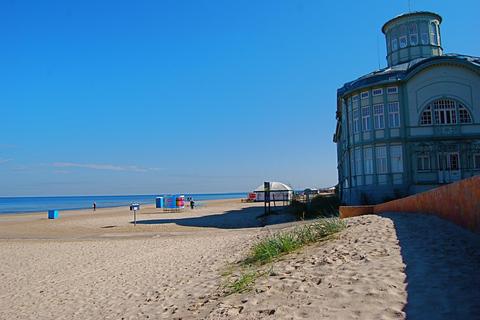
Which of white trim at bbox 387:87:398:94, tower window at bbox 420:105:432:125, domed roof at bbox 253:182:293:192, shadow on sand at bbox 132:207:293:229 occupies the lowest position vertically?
shadow on sand at bbox 132:207:293:229

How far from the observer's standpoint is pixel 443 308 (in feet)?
13.0

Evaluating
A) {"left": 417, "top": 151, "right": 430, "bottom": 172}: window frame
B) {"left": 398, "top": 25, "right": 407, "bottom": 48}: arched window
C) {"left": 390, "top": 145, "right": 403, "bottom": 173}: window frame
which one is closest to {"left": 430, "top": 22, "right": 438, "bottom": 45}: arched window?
{"left": 398, "top": 25, "right": 407, "bottom": 48}: arched window

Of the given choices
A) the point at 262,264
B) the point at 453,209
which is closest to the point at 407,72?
the point at 453,209

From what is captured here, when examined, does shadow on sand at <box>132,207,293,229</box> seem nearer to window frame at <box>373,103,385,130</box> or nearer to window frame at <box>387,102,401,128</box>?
window frame at <box>373,103,385,130</box>

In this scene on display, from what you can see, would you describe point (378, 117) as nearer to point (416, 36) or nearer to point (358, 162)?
point (358, 162)

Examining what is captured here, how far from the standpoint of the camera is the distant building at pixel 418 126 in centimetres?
2303

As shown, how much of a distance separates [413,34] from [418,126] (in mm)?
7852

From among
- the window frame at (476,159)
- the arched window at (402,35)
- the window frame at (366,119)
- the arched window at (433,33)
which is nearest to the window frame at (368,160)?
the window frame at (366,119)

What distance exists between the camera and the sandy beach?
177 inches

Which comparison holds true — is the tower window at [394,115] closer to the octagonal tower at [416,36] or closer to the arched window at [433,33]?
the octagonal tower at [416,36]

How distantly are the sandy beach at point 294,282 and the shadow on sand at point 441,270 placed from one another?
0.01 meters

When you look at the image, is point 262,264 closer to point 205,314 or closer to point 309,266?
point 309,266

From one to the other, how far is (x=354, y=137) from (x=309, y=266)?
1980 centimetres

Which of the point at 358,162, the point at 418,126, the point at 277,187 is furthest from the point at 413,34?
the point at 277,187
